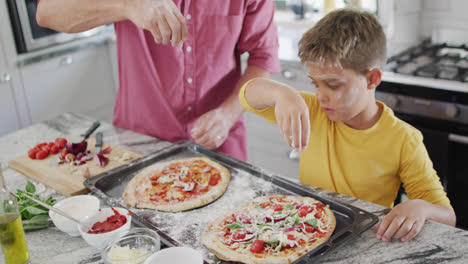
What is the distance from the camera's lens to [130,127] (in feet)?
6.30

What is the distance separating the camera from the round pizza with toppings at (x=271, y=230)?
3.59ft

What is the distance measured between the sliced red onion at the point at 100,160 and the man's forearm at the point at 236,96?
0.47 m

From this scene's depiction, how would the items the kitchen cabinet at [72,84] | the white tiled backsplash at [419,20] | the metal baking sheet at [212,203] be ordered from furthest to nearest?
the kitchen cabinet at [72,84]
the white tiled backsplash at [419,20]
the metal baking sheet at [212,203]

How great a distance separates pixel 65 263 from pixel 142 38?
899 millimetres

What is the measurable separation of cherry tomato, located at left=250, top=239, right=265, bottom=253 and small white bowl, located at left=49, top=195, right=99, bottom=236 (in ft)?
1.49

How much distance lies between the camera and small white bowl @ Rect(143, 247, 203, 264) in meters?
1.04

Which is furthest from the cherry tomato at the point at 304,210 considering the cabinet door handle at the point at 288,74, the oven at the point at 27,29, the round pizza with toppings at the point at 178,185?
the oven at the point at 27,29

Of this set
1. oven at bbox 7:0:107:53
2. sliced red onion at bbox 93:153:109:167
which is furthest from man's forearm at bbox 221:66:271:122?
oven at bbox 7:0:107:53

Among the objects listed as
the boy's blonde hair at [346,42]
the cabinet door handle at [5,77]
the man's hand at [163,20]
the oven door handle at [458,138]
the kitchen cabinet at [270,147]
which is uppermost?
the man's hand at [163,20]

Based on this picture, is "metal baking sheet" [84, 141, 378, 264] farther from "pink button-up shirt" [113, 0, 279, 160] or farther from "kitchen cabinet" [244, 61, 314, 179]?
"kitchen cabinet" [244, 61, 314, 179]

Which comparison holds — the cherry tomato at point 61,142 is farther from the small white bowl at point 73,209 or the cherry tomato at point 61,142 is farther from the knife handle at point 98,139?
the small white bowl at point 73,209

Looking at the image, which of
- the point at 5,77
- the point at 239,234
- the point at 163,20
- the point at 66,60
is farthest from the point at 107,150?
the point at 66,60

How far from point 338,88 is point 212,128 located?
1.64 feet

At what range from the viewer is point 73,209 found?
130 centimetres
